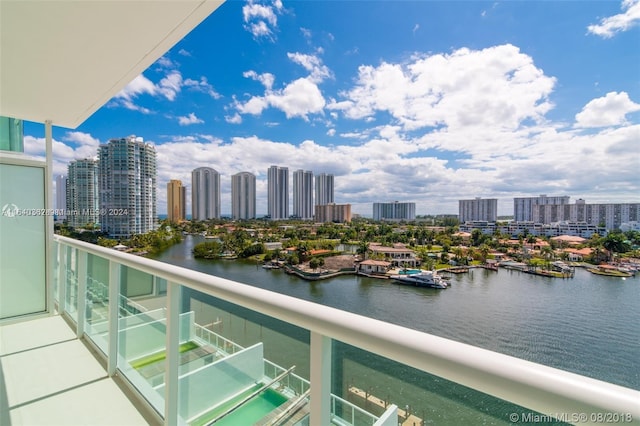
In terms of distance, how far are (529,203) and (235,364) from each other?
3519 cm

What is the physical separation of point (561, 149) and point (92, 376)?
43.9 metres

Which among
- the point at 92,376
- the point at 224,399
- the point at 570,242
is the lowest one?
the point at 570,242

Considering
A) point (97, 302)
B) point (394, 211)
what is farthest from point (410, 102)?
point (97, 302)

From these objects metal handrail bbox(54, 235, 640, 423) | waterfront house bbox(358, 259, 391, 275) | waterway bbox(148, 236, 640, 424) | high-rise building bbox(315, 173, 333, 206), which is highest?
high-rise building bbox(315, 173, 333, 206)

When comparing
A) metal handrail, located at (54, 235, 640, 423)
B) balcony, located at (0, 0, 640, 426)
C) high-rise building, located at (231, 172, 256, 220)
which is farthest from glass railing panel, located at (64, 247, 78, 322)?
high-rise building, located at (231, 172, 256, 220)

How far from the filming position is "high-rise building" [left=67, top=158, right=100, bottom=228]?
29.9 ft

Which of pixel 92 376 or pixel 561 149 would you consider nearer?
pixel 92 376

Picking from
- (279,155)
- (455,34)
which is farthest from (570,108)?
(279,155)

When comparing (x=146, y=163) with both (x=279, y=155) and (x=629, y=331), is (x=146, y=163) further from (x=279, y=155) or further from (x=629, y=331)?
(x=629, y=331)

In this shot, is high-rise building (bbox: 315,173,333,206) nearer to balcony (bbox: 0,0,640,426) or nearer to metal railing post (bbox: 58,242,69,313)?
metal railing post (bbox: 58,242,69,313)

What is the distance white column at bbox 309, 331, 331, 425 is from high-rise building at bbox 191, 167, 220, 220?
117ft

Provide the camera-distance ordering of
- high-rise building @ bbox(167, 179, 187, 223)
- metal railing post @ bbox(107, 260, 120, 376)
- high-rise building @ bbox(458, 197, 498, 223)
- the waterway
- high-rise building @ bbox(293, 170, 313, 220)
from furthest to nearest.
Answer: high-rise building @ bbox(293, 170, 313, 220), high-rise building @ bbox(458, 197, 498, 223), high-rise building @ bbox(167, 179, 187, 223), the waterway, metal railing post @ bbox(107, 260, 120, 376)

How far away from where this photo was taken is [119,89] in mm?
2221

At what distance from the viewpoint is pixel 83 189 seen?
415 inches
